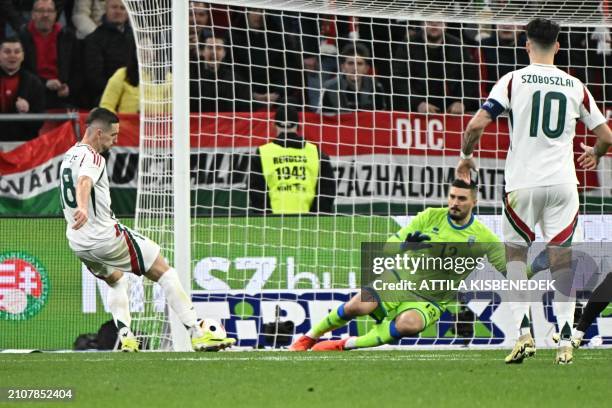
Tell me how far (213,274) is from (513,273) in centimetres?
464

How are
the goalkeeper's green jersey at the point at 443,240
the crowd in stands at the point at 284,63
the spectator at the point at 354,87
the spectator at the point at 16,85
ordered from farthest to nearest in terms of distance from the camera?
the spectator at the point at 16,85
the spectator at the point at 354,87
the crowd in stands at the point at 284,63
the goalkeeper's green jersey at the point at 443,240

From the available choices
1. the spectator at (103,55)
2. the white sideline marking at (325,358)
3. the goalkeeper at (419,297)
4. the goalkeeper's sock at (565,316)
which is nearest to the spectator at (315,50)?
the spectator at (103,55)

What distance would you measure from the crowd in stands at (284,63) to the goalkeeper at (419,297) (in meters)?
2.19

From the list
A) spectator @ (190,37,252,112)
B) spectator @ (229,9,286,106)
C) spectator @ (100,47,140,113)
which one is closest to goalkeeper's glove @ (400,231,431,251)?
spectator @ (190,37,252,112)

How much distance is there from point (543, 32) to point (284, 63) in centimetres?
612

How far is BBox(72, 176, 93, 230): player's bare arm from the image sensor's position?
10449 mm

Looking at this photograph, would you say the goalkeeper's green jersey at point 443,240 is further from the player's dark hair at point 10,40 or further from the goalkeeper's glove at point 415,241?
the player's dark hair at point 10,40

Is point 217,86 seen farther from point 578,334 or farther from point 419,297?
point 578,334

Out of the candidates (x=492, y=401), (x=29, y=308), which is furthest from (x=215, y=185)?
(x=492, y=401)

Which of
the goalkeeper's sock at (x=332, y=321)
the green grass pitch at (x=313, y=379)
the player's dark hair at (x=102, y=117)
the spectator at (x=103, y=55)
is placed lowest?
the green grass pitch at (x=313, y=379)

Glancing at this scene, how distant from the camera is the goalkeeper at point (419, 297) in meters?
11.7

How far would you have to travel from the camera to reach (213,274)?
1320cm

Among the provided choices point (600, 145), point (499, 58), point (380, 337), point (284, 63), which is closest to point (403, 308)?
point (380, 337)

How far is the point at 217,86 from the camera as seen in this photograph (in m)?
14.7
